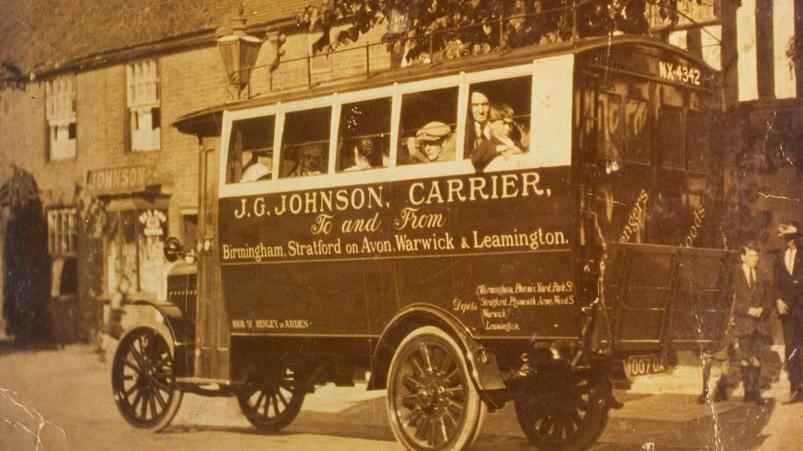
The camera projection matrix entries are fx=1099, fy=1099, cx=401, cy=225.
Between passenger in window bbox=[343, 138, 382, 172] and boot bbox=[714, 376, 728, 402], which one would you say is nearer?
boot bbox=[714, 376, 728, 402]

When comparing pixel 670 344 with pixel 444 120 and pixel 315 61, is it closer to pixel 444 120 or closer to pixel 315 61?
pixel 444 120

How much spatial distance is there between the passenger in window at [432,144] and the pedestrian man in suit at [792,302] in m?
1.22

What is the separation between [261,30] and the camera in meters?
4.81

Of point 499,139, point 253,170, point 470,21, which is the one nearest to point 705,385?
point 499,139

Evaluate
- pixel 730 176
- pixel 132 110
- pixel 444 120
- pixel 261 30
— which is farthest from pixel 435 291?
pixel 132 110

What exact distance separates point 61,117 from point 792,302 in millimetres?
3483

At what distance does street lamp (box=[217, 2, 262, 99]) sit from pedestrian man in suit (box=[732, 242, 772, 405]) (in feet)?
7.31

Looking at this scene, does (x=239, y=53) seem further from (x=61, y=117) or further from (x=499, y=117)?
(x=499, y=117)

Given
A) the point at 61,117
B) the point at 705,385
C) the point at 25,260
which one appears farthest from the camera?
the point at 25,260

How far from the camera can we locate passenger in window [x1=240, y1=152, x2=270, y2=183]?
15.4 ft

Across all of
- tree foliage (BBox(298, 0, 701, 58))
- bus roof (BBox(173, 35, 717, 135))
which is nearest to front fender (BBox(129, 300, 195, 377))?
bus roof (BBox(173, 35, 717, 135))

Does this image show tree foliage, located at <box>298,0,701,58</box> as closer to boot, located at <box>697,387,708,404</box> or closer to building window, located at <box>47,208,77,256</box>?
boot, located at <box>697,387,708,404</box>

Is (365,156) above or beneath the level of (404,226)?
above

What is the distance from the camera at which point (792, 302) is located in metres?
3.85
